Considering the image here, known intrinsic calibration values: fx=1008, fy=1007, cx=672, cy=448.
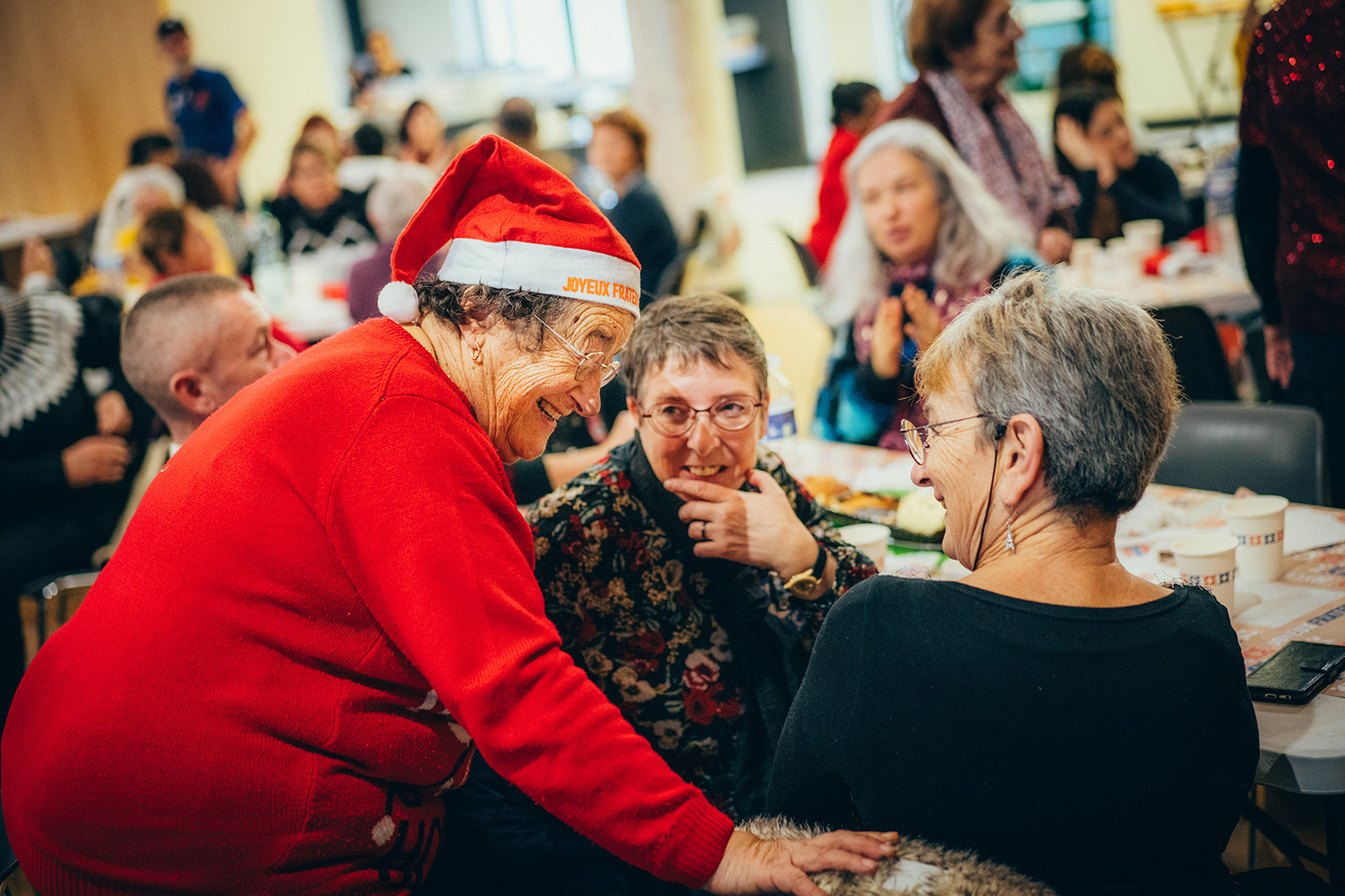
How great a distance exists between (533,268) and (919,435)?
562 mm

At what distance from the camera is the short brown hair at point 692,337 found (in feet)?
5.97

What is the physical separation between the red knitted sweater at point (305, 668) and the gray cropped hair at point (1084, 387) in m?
0.59

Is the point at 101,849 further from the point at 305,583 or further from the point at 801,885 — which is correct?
the point at 801,885

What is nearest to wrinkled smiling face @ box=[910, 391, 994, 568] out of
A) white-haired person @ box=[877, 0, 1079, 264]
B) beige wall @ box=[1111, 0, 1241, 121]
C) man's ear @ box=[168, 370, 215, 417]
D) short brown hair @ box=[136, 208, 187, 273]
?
man's ear @ box=[168, 370, 215, 417]

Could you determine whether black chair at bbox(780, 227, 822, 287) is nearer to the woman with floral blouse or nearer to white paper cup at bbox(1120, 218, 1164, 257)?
white paper cup at bbox(1120, 218, 1164, 257)

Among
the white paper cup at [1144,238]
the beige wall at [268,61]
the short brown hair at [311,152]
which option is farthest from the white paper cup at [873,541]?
the beige wall at [268,61]

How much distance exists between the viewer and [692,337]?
1824 millimetres

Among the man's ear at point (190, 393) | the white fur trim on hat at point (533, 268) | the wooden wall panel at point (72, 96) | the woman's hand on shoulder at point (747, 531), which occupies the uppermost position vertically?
the wooden wall panel at point (72, 96)

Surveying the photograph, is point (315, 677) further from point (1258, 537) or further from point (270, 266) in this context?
point (270, 266)

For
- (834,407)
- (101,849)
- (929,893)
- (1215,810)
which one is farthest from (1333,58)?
(101,849)

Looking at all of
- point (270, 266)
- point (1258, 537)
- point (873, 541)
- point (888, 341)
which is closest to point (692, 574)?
point (873, 541)

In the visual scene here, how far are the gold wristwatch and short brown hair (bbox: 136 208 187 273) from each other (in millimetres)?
3176

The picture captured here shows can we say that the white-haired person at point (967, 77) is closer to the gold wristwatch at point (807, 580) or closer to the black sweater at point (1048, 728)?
the gold wristwatch at point (807, 580)

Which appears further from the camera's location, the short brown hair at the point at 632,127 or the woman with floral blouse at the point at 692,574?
the short brown hair at the point at 632,127
